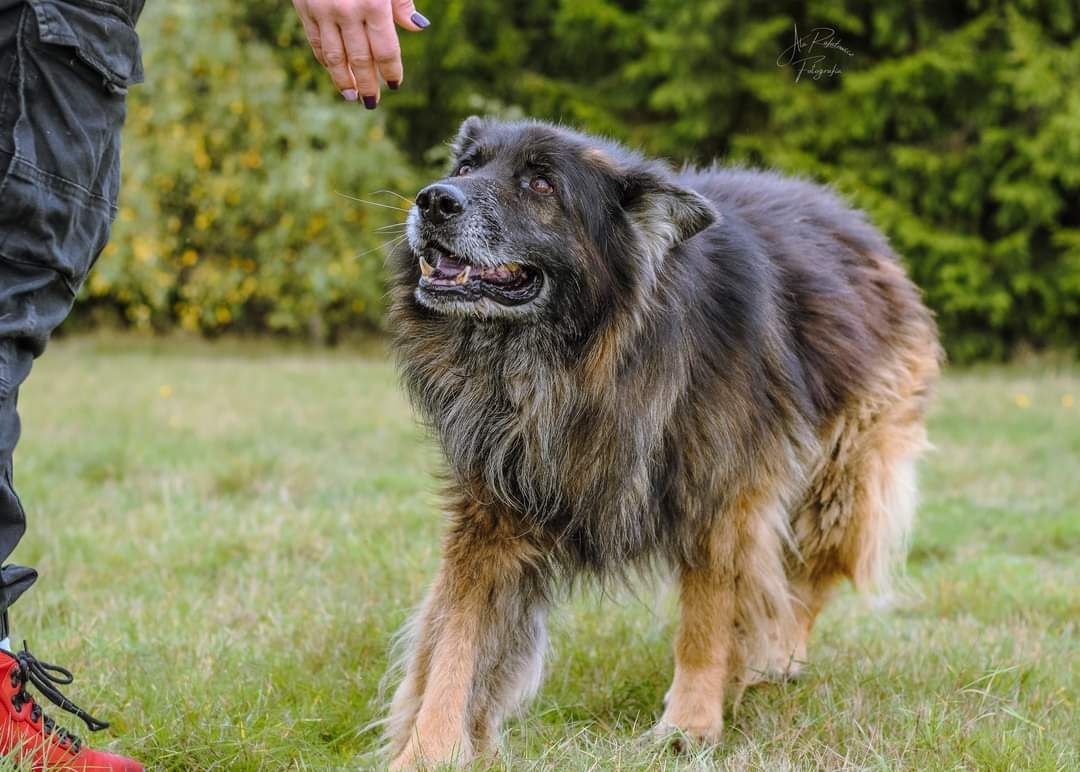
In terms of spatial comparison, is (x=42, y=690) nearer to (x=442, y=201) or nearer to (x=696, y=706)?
(x=442, y=201)

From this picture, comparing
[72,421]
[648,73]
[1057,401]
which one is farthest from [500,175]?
[648,73]

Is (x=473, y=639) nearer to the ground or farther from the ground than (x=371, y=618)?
farther from the ground

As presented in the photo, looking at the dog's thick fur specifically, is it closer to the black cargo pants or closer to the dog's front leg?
the dog's front leg

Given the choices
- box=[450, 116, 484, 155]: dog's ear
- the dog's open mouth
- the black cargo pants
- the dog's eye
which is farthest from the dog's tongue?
the black cargo pants

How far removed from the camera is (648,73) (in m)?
13.0

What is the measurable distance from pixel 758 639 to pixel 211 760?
162 cm

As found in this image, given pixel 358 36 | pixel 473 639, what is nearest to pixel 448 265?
pixel 358 36

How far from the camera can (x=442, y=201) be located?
325cm

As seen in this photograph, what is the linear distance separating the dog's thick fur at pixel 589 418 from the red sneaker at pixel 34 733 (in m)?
0.76

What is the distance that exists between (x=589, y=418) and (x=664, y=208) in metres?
0.60

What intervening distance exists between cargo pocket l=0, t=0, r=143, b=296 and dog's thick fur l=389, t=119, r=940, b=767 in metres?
0.96

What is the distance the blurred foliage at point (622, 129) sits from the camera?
11.8 m

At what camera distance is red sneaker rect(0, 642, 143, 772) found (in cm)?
268

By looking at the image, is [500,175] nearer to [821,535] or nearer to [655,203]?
[655,203]
